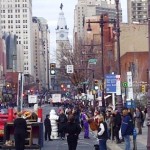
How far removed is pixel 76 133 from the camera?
24266 mm

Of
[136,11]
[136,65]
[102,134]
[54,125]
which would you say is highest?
[136,11]

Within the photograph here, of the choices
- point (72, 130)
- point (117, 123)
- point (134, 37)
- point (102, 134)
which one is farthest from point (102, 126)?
point (134, 37)

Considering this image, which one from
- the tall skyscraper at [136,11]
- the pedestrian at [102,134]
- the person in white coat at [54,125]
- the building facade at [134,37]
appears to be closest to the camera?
the pedestrian at [102,134]

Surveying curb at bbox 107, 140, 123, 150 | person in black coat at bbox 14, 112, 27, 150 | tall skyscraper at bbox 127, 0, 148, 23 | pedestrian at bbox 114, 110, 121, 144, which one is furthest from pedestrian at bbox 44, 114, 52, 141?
tall skyscraper at bbox 127, 0, 148, 23

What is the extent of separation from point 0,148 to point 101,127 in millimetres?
6625

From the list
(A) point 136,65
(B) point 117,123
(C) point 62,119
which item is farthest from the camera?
(A) point 136,65

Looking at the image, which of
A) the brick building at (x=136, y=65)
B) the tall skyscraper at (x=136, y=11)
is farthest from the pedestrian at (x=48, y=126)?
the tall skyscraper at (x=136, y=11)

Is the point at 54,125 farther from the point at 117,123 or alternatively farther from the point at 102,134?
the point at 102,134

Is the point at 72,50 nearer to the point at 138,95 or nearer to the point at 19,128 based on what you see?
the point at 138,95

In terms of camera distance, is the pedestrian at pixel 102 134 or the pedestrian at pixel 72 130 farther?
the pedestrian at pixel 72 130

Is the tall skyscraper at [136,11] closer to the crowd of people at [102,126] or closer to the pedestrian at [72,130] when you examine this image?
the crowd of people at [102,126]

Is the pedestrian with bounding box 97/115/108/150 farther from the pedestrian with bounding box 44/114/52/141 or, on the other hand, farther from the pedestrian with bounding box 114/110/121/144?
the pedestrian with bounding box 44/114/52/141

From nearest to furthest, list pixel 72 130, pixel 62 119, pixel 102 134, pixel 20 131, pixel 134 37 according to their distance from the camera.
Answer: pixel 102 134 → pixel 72 130 → pixel 20 131 → pixel 62 119 → pixel 134 37

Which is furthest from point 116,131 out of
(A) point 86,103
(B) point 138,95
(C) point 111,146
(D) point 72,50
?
(D) point 72,50
